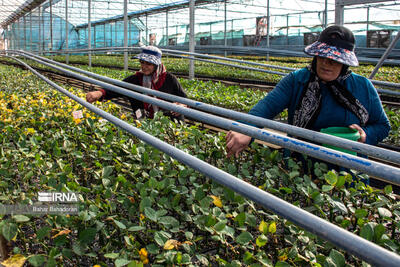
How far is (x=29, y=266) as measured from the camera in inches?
46.3

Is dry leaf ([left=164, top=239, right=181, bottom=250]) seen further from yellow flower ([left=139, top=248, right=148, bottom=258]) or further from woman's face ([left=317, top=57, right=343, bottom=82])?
woman's face ([left=317, top=57, right=343, bottom=82])

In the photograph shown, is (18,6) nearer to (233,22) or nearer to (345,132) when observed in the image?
(233,22)

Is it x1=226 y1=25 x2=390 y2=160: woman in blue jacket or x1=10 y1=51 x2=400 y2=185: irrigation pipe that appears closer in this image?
x1=10 y1=51 x2=400 y2=185: irrigation pipe

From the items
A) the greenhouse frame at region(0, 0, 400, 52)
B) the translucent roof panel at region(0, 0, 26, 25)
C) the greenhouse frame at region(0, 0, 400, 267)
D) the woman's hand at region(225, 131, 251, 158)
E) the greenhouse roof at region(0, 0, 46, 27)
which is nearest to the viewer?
the greenhouse frame at region(0, 0, 400, 267)

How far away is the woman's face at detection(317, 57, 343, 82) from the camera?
79.7 inches

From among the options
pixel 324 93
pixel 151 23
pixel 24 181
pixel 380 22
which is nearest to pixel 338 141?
pixel 324 93

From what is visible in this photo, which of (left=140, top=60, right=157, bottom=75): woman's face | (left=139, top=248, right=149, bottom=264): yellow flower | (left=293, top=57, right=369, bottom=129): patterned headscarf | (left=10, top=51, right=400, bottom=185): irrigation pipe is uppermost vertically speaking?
(left=140, top=60, right=157, bottom=75): woman's face

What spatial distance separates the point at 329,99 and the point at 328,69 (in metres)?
0.21

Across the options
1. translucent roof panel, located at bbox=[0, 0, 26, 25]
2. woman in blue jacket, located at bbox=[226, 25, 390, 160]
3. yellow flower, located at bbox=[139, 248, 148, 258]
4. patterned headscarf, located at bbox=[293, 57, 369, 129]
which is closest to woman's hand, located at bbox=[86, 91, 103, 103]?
woman in blue jacket, located at bbox=[226, 25, 390, 160]

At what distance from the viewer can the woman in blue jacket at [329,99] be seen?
81.0 inches

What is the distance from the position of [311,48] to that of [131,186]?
4.04ft

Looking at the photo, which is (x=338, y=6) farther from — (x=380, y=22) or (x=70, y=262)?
(x=380, y=22)

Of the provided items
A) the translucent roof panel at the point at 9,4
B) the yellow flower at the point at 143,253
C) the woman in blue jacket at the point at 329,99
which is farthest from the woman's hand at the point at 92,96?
the translucent roof panel at the point at 9,4

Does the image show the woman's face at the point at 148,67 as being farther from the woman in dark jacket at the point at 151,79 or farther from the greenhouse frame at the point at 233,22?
the greenhouse frame at the point at 233,22
